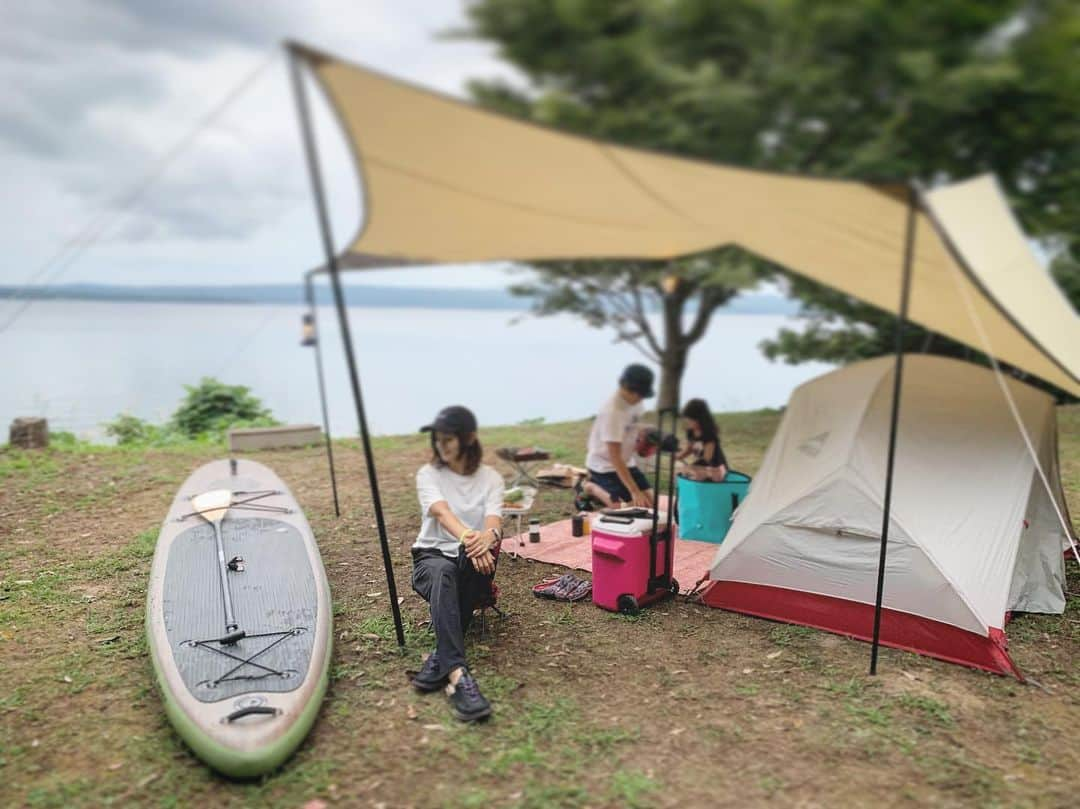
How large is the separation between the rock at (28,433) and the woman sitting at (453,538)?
7283mm

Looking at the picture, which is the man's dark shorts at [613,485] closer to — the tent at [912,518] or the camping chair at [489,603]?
the tent at [912,518]

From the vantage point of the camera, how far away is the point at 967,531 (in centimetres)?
369

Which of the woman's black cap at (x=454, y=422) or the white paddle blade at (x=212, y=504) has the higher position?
the woman's black cap at (x=454, y=422)

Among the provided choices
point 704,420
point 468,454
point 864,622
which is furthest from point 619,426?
point 864,622

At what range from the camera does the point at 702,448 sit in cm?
543

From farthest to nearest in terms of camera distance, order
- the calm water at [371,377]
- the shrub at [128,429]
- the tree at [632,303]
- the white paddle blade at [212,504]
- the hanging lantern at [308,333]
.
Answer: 1. the calm water at [371,377]
2. the shrub at [128,429]
3. the tree at [632,303]
4. the hanging lantern at [308,333]
5. the white paddle blade at [212,504]

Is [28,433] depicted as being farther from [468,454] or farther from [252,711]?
[252,711]

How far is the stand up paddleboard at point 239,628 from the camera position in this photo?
2.87m

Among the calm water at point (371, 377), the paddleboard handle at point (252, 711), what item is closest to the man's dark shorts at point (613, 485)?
the paddleboard handle at point (252, 711)

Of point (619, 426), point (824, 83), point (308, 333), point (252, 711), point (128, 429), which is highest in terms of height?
point (824, 83)

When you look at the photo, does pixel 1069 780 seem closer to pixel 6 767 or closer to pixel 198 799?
pixel 198 799

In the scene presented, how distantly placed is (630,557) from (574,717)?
3.83 feet

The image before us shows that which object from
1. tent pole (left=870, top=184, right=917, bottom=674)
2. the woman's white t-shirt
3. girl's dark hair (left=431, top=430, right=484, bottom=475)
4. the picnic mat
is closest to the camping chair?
the woman's white t-shirt

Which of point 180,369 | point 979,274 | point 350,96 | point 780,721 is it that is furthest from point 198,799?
point 180,369
